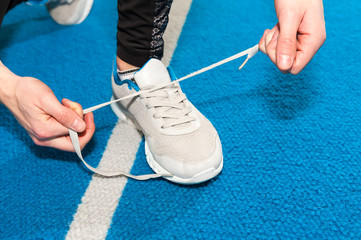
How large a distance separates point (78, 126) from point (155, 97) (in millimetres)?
236

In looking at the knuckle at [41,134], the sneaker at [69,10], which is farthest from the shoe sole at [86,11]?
the knuckle at [41,134]

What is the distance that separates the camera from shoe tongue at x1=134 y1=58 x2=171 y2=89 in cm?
84

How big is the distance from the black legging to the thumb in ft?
1.07

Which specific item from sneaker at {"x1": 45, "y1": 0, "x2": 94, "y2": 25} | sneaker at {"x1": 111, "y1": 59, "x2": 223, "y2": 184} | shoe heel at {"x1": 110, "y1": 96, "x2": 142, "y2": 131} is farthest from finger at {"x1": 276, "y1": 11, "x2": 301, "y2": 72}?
sneaker at {"x1": 45, "y1": 0, "x2": 94, "y2": 25}

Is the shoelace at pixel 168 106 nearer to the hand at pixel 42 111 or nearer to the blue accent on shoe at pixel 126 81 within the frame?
the blue accent on shoe at pixel 126 81

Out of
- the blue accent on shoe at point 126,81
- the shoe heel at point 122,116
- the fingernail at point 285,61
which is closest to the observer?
the fingernail at point 285,61

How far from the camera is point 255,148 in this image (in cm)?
90

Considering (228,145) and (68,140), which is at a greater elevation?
(68,140)

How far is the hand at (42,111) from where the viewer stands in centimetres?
65

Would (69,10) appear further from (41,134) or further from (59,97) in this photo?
(41,134)

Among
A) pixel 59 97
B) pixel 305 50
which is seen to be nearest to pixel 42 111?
pixel 59 97

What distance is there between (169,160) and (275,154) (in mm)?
283

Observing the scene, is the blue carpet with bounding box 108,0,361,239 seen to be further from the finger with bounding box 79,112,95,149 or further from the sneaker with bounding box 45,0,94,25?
the sneaker with bounding box 45,0,94,25

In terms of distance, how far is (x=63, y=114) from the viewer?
0.66 m
